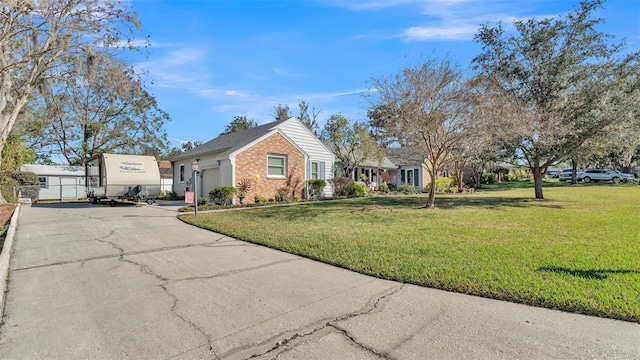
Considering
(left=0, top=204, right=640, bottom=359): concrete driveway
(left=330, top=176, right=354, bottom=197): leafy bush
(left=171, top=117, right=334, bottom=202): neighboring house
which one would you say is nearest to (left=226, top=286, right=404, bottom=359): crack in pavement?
(left=0, top=204, right=640, bottom=359): concrete driveway

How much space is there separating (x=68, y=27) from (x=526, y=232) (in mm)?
20953

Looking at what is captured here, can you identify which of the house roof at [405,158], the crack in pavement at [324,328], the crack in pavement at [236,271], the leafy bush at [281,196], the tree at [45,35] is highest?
the tree at [45,35]

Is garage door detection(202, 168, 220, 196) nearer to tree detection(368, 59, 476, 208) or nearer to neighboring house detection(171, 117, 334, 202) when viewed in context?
neighboring house detection(171, 117, 334, 202)

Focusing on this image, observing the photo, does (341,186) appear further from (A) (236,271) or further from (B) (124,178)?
(A) (236,271)

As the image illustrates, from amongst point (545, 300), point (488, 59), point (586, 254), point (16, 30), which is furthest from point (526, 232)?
point (16, 30)

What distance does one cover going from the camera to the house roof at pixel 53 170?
1059 inches

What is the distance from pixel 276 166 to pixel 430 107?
9.23 m

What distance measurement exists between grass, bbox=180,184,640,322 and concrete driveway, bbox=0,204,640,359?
373 millimetres

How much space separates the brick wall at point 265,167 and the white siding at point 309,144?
75 cm

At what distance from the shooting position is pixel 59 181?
28.1 m

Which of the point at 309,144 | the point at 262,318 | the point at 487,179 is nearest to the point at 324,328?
the point at 262,318

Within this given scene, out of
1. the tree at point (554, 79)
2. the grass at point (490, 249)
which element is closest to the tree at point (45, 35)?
the grass at point (490, 249)

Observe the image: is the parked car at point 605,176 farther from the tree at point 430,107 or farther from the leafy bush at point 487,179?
the tree at point 430,107

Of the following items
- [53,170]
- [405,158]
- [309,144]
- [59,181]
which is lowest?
[59,181]
